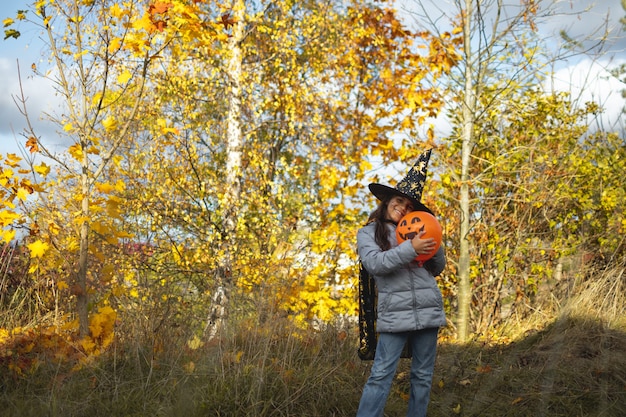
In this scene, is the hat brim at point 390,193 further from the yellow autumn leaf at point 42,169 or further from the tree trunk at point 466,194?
the tree trunk at point 466,194

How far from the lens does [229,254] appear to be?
8680mm

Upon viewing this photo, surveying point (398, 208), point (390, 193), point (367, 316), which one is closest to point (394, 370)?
point (367, 316)

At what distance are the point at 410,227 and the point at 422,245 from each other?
0.24 metres

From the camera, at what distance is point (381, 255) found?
368 cm

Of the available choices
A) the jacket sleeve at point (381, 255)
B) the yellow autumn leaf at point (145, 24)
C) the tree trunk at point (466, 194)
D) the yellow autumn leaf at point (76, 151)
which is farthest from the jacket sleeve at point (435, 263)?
the tree trunk at point (466, 194)

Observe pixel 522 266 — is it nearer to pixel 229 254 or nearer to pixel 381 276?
pixel 229 254

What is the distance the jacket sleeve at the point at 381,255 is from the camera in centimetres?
359

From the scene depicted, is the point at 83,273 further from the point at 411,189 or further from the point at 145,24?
the point at 411,189

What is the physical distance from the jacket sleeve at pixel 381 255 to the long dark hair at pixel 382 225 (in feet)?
0.12

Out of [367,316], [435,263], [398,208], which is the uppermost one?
[398,208]

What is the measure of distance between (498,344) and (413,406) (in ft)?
11.0

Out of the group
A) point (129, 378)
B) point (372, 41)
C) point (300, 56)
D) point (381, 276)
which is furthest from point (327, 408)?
point (300, 56)

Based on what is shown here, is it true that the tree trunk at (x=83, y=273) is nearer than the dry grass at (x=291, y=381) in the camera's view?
No

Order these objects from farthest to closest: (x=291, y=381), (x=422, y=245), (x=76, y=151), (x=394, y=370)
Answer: (x=76, y=151) → (x=291, y=381) → (x=394, y=370) → (x=422, y=245)
